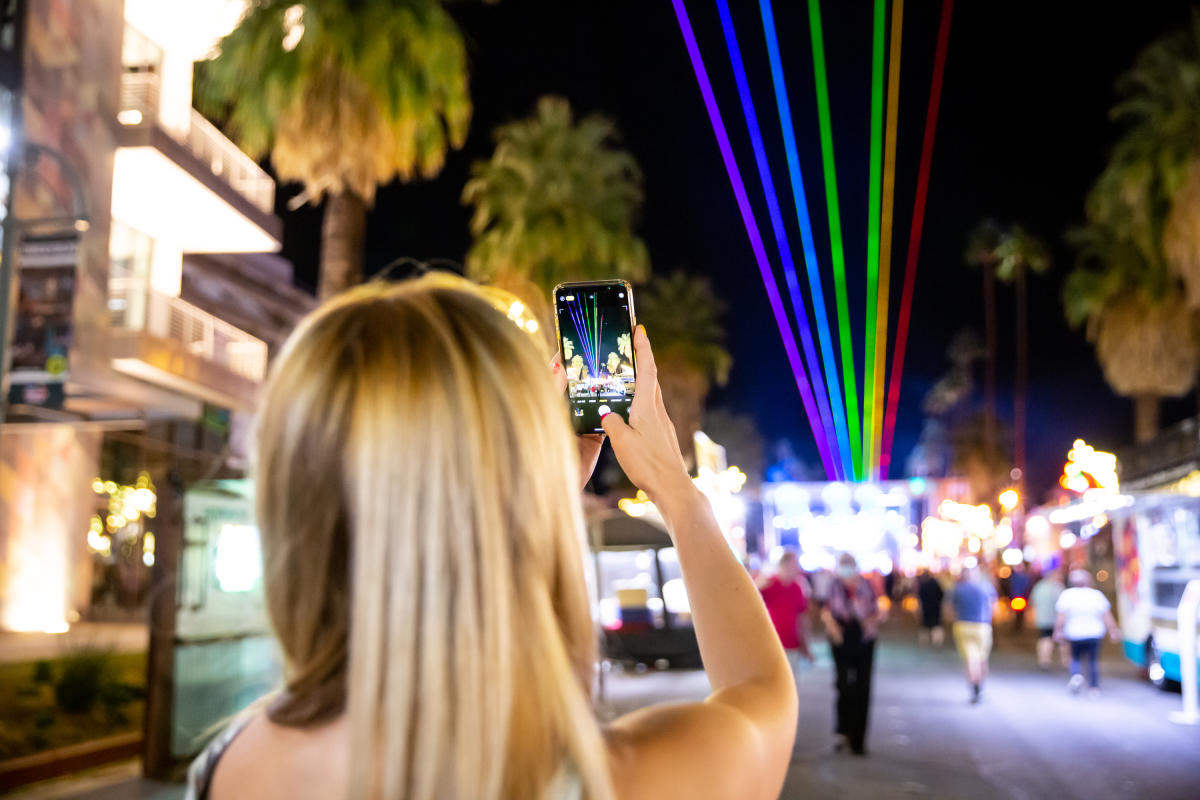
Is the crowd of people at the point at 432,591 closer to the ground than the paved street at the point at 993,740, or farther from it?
farther from it

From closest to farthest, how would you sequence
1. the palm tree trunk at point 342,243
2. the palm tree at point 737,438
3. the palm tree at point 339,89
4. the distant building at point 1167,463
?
1. the palm tree at point 339,89
2. the palm tree trunk at point 342,243
3. the distant building at point 1167,463
4. the palm tree at point 737,438

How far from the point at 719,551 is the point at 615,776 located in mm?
460

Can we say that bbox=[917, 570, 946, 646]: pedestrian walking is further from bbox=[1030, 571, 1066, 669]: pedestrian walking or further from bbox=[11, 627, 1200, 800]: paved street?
bbox=[11, 627, 1200, 800]: paved street

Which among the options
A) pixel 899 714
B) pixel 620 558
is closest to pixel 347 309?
pixel 899 714

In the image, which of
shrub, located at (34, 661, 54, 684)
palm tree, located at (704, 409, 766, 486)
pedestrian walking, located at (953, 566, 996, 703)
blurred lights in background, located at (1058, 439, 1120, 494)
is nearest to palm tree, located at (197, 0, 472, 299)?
shrub, located at (34, 661, 54, 684)

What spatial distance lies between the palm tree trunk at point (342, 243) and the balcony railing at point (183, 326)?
15.7 ft

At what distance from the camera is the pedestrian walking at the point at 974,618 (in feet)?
49.4

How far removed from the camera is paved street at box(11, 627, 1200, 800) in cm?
912

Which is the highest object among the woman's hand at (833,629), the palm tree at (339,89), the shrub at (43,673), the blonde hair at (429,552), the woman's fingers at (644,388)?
the palm tree at (339,89)

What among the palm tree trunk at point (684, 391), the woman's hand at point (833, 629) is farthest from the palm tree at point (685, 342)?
the woman's hand at point (833, 629)

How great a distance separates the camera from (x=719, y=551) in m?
1.60

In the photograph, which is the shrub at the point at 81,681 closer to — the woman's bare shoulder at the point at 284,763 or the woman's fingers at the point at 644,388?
the woman's fingers at the point at 644,388

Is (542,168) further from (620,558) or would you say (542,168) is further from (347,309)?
(347,309)

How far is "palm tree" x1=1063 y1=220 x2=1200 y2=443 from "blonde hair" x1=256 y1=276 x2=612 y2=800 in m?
29.8
